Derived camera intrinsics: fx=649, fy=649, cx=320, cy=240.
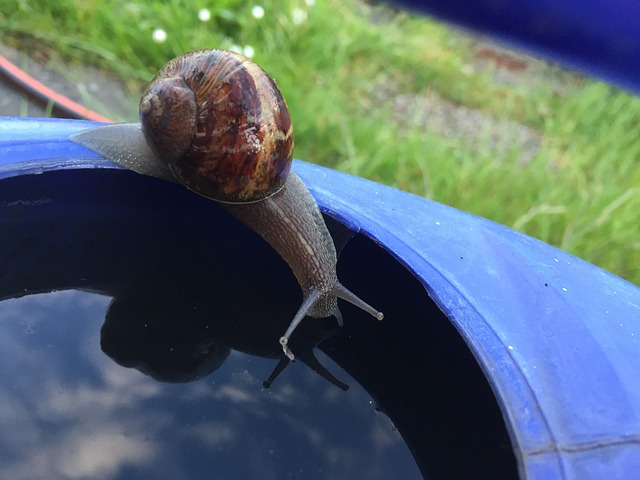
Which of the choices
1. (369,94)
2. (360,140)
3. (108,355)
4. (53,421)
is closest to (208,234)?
(108,355)

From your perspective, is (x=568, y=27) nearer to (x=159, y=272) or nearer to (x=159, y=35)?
(x=159, y=272)

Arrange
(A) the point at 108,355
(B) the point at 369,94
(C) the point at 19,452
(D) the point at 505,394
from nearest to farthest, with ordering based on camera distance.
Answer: (D) the point at 505,394 < (C) the point at 19,452 < (A) the point at 108,355 < (B) the point at 369,94

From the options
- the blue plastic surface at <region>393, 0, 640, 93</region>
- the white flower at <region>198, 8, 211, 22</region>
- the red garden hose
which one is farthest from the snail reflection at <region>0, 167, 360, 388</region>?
the white flower at <region>198, 8, 211, 22</region>

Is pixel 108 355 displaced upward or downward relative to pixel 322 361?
downward

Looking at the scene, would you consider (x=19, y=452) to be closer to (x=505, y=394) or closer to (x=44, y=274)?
(x=44, y=274)

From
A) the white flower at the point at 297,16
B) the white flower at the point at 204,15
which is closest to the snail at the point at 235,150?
the white flower at the point at 204,15

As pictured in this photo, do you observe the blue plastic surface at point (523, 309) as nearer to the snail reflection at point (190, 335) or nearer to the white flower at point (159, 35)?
the snail reflection at point (190, 335)
